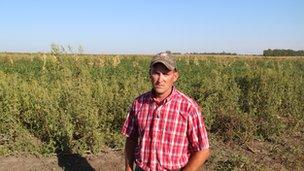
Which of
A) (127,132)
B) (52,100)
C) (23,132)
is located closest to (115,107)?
(52,100)

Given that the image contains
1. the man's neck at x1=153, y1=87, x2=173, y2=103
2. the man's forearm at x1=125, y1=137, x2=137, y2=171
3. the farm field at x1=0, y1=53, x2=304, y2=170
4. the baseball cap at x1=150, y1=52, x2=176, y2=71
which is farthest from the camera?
the farm field at x1=0, y1=53, x2=304, y2=170

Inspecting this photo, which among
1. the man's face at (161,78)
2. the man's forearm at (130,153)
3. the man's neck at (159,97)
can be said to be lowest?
the man's forearm at (130,153)

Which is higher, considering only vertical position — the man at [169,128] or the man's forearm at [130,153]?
the man at [169,128]

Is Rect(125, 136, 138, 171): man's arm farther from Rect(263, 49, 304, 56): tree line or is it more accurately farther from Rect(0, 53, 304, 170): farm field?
Rect(263, 49, 304, 56): tree line

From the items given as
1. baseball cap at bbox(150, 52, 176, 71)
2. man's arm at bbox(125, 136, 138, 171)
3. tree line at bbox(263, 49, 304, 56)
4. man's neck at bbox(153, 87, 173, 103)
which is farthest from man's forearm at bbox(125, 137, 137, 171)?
tree line at bbox(263, 49, 304, 56)

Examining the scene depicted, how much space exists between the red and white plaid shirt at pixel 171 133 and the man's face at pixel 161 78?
8 cm

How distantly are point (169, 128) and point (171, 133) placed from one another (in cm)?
4

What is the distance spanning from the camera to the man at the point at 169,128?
3756 millimetres

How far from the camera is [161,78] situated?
3.78 meters

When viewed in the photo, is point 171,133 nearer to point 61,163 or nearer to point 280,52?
point 61,163

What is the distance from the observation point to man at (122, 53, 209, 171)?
3756mm

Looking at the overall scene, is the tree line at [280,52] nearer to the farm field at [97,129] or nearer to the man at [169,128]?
the farm field at [97,129]

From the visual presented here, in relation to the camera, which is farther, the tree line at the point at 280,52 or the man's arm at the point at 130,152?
the tree line at the point at 280,52

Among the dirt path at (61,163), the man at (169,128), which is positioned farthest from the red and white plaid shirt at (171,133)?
the dirt path at (61,163)
